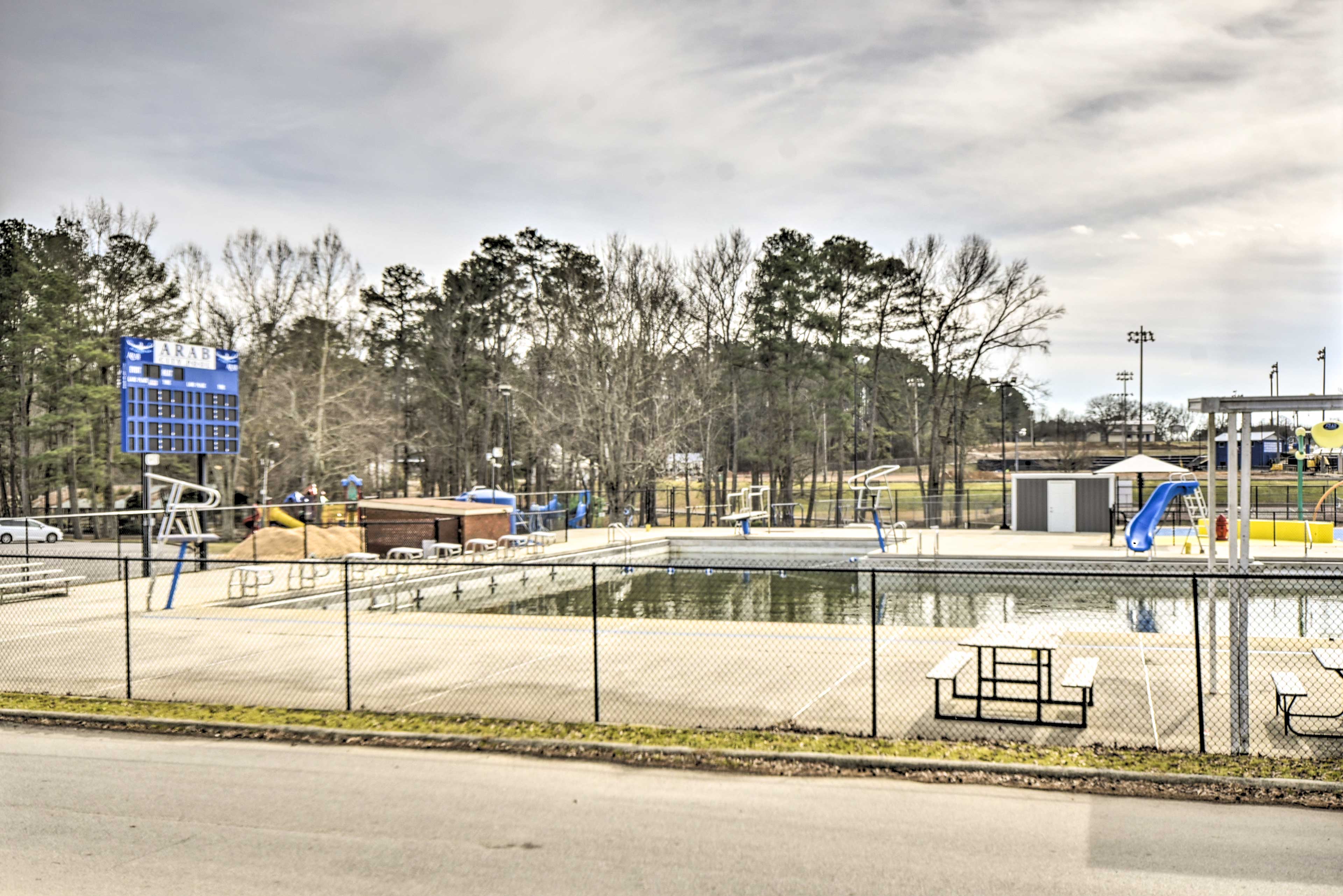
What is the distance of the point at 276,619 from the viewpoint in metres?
16.6

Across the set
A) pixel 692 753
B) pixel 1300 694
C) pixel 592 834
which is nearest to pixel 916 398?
pixel 1300 694

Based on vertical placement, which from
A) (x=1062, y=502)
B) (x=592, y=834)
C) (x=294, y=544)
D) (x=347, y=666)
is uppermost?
(x=1062, y=502)

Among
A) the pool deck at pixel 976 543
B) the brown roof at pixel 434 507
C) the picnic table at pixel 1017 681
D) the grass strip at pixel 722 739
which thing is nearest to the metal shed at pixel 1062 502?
the pool deck at pixel 976 543

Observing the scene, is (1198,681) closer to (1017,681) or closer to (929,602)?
(1017,681)

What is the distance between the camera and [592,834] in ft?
21.5

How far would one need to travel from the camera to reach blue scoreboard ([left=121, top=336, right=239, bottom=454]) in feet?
70.3

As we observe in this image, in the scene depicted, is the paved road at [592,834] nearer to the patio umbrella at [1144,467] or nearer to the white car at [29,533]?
the patio umbrella at [1144,467]

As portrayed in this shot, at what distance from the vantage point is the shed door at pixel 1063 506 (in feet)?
108

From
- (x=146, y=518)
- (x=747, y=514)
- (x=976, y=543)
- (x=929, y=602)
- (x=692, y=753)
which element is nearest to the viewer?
(x=692, y=753)

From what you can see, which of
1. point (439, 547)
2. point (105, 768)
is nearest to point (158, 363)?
point (439, 547)

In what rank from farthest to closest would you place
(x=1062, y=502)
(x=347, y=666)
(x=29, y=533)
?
1. (x=29, y=533)
2. (x=1062, y=502)
3. (x=347, y=666)

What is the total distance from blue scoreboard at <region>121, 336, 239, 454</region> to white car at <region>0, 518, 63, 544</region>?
1744cm

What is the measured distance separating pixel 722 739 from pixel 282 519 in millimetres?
24908

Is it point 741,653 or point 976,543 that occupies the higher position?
point 741,653
